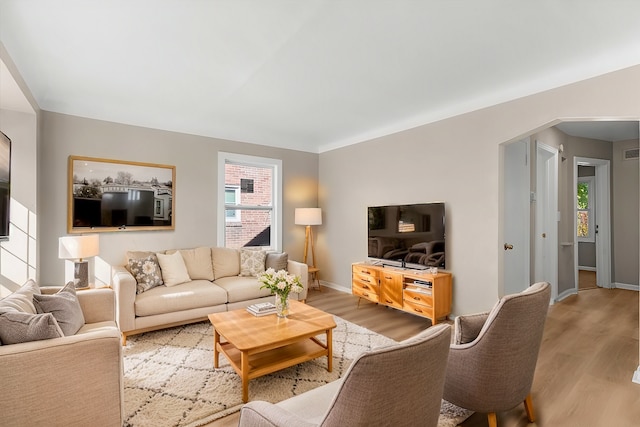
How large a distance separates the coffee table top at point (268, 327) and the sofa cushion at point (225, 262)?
1479 mm

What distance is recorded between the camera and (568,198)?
17.4 ft

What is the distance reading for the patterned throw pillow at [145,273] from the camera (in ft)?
11.8

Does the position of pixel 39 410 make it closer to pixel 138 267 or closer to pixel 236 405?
pixel 236 405

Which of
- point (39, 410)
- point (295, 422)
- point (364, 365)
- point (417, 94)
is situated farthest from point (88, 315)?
point (417, 94)

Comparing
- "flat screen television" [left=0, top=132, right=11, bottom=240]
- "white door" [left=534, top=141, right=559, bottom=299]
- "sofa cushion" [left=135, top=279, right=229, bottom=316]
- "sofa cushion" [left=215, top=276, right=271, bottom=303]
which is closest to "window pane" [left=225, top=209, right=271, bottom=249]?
"sofa cushion" [left=215, top=276, right=271, bottom=303]

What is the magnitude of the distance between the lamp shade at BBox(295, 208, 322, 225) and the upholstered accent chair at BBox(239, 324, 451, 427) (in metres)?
4.16

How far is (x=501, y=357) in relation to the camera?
172 centimetres

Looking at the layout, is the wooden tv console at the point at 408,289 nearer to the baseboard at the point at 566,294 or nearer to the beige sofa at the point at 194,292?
the beige sofa at the point at 194,292

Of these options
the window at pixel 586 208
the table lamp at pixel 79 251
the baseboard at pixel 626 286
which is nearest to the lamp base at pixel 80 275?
the table lamp at pixel 79 251

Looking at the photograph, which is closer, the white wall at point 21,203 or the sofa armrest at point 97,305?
the sofa armrest at point 97,305

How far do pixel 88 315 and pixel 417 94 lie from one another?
12.4 feet

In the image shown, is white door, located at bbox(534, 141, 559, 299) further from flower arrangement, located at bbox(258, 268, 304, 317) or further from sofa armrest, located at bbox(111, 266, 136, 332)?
sofa armrest, located at bbox(111, 266, 136, 332)

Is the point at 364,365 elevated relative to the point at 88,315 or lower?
elevated

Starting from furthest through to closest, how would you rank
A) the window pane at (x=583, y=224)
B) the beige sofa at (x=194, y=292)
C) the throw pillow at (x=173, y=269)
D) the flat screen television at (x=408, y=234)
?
the window pane at (x=583, y=224), the flat screen television at (x=408, y=234), the throw pillow at (x=173, y=269), the beige sofa at (x=194, y=292)
